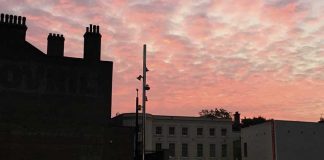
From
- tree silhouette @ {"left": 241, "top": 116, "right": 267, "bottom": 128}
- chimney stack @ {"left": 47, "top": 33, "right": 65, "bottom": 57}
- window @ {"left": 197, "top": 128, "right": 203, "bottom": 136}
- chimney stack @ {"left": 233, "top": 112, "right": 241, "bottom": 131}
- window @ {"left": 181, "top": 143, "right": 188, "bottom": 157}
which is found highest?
chimney stack @ {"left": 47, "top": 33, "right": 65, "bottom": 57}

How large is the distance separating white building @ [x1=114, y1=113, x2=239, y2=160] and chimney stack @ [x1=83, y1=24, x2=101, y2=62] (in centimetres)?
3011

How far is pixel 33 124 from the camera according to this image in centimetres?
3697

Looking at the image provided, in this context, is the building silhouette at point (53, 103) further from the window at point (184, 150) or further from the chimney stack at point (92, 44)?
the window at point (184, 150)

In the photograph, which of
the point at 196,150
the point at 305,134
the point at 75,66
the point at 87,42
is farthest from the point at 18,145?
the point at 196,150

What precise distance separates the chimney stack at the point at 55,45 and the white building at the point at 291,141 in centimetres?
2814

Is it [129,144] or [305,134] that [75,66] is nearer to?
[129,144]

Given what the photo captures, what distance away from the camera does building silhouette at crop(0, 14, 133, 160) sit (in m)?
36.8

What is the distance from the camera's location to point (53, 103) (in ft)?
131

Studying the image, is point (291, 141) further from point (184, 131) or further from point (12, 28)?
point (12, 28)

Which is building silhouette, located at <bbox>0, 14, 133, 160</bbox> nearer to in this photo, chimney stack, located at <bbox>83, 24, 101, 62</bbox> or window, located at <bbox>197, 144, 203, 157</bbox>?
chimney stack, located at <bbox>83, 24, 101, 62</bbox>

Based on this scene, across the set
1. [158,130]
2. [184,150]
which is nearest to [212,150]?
[184,150]

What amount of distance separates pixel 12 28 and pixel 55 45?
14.8 ft

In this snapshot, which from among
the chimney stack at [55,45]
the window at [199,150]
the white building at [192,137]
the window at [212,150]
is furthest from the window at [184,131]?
the chimney stack at [55,45]

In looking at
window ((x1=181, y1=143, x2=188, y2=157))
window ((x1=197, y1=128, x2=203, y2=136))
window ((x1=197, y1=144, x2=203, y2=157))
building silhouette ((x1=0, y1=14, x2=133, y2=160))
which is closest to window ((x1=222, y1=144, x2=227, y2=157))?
window ((x1=197, y1=144, x2=203, y2=157))
